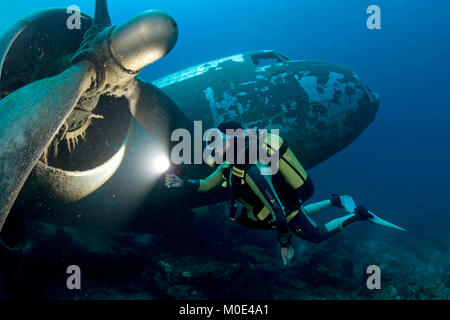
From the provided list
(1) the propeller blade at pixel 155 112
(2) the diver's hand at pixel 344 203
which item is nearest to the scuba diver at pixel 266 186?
(1) the propeller blade at pixel 155 112

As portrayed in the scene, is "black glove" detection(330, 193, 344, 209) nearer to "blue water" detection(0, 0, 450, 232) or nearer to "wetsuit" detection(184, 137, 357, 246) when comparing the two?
"wetsuit" detection(184, 137, 357, 246)

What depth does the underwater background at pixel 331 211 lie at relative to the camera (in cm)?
426

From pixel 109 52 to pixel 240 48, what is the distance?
94.4 meters

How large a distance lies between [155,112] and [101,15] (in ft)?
3.84

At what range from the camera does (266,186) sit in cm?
320

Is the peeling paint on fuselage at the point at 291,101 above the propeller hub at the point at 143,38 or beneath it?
above

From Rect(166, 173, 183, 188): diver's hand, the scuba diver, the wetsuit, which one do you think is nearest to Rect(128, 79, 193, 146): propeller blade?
Rect(166, 173, 183, 188): diver's hand

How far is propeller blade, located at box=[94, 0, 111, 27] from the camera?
110 inches

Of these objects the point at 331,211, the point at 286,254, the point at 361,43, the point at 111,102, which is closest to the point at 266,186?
the point at 286,254

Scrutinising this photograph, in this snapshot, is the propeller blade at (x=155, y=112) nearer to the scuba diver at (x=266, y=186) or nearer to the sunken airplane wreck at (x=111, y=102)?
the sunken airplane wreck at (x=111, y=102)

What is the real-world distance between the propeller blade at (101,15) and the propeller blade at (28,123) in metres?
0.84

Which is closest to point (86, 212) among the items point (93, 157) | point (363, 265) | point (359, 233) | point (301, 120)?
point (93, 157)

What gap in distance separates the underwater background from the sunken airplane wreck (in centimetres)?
87
